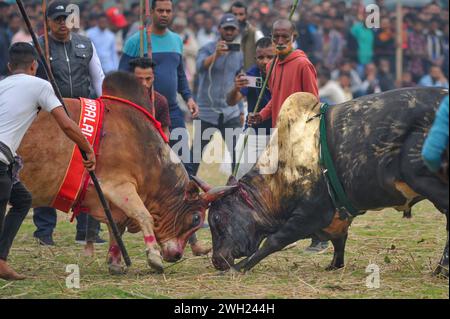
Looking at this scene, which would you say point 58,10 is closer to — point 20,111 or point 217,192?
point 20,111

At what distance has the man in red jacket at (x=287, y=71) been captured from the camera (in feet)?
30.0

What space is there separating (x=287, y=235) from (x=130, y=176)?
54.4 inches

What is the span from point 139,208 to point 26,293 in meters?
A: 1.19

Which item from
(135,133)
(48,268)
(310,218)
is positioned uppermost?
(135,133)

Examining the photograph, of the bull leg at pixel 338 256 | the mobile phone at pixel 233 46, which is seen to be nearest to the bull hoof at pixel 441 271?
the bull leg at pixel 338 256

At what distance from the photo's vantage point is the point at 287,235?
8094mm

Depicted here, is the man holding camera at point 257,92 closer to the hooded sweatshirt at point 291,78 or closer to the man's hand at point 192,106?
the man's hand at point 192,106

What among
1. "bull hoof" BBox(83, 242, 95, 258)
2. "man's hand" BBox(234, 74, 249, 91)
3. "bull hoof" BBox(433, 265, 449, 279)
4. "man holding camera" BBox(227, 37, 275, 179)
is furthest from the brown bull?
"bull hoof" BBox(433, 265, 449, 279)

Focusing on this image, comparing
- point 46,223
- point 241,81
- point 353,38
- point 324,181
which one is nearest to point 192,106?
point 241,81

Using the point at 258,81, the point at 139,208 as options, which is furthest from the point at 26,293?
the point at 258,81

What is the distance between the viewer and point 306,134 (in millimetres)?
8109

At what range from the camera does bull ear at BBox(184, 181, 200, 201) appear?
28.2 ft

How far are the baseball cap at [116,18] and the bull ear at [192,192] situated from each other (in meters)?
12.5
